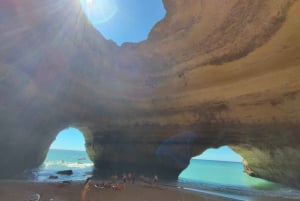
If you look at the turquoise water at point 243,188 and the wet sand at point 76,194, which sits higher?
the turquoise water at point 243,188

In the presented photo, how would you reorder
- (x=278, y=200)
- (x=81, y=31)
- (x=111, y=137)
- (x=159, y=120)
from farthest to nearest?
(x=111, y=137) → (x=159, y=120) → (x=81, y=31) → (x=278, y=200)

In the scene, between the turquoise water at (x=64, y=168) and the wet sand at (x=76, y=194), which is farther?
the turquoise water at (x=64, y=168)

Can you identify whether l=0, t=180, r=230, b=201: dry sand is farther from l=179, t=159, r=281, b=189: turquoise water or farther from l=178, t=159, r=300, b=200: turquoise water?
l=179, t=159, r=281, b=189: turquoise water

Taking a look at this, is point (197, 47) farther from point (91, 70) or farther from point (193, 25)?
point (91, 70)

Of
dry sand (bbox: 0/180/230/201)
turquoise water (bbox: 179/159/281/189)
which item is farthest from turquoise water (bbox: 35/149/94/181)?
turquoise water (bbox: 179/159/281/189)

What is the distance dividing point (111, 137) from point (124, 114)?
296cm

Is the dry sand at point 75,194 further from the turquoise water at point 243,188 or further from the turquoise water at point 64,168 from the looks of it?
the turquoise water at point 64,168

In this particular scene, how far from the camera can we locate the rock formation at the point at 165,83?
9523mm

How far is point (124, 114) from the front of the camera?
15.7 metres

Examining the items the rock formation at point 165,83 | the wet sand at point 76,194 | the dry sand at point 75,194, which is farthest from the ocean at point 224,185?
the dry sand at point 75,194

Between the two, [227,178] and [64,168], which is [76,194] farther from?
[227,178]

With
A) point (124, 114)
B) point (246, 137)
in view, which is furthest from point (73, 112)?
point (246, 137)

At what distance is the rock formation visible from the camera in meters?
9.52

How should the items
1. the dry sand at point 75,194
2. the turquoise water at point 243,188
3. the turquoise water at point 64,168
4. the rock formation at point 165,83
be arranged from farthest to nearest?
the turquoise water at point 64,168 < the turquoise water at point 243,188 < the rock formation at point 165,83 < the dry sand at point 75,194
